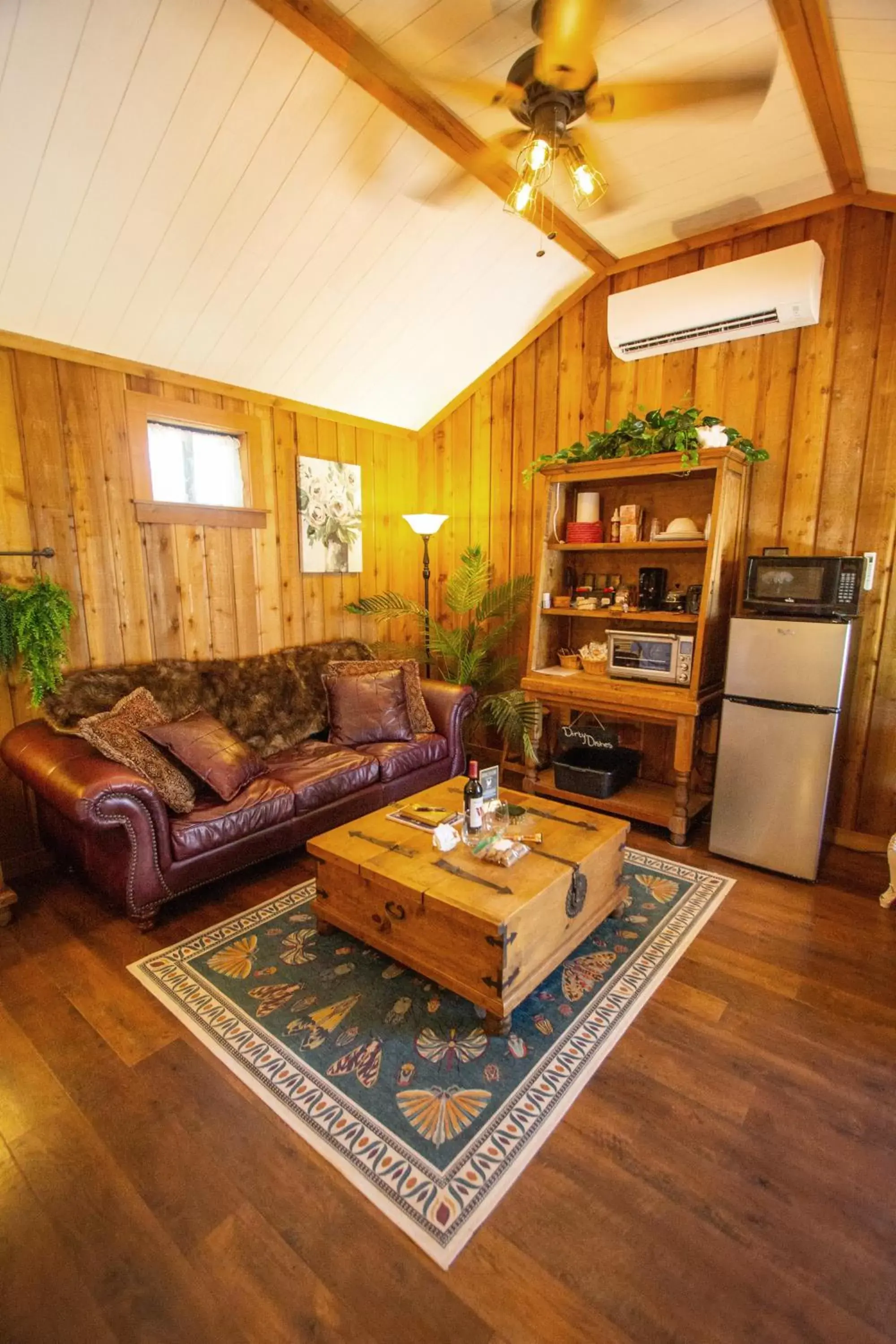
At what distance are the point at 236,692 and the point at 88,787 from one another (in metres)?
1.17

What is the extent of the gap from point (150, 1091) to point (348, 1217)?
66 centimetres

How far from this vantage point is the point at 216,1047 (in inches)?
70.4

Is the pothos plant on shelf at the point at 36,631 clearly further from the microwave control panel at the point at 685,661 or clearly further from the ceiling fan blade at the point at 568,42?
the microwave control panel at the point at 685,661

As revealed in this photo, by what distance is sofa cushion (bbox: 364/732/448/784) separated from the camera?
3.20 m

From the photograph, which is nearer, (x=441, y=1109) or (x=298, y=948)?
(x=441, y=1109)

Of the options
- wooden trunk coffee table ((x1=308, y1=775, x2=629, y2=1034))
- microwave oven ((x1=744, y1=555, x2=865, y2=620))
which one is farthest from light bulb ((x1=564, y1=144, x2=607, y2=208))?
wooden trunk coffee table ((x1=308, y1=775, x2=629, y2=1034))

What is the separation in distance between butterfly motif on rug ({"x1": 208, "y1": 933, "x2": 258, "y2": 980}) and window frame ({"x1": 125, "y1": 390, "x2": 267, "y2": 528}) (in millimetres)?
2051

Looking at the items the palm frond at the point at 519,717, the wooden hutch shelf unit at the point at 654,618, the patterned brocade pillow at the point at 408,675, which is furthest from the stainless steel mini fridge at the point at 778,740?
the patterned brocade pillow at the point at 408,675

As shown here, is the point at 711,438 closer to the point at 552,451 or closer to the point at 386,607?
the point at 552,451

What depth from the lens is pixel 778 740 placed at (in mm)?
2723

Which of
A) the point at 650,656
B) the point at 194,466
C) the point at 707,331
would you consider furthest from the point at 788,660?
the point at 194,466

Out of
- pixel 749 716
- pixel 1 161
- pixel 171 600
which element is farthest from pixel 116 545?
pixel 749 716

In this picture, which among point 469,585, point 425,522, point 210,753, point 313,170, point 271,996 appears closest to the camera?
point 271,996

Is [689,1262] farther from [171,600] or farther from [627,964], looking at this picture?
[171,600]
